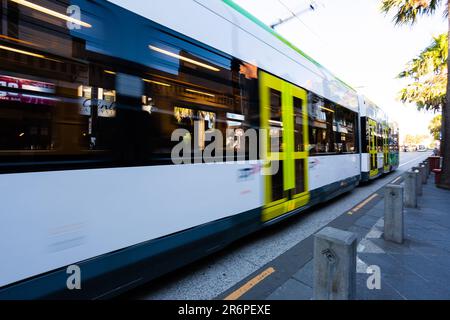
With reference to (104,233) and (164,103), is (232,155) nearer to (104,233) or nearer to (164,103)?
(164,103)

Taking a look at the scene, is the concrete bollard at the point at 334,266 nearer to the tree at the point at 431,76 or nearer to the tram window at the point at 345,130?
the tram window at the point at 345,130

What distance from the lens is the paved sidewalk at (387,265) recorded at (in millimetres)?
2889

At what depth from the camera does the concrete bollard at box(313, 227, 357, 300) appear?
211 centimetres

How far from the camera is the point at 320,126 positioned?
6043 millimetres

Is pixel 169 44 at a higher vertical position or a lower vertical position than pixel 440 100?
lower

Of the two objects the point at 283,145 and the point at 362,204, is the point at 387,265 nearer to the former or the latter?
the point at 283,145

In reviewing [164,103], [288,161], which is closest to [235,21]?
[164,103]

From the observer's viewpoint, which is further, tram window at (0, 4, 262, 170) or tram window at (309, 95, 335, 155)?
tram window at (309, 95, 335, 155)

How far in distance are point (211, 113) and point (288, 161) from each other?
206cm

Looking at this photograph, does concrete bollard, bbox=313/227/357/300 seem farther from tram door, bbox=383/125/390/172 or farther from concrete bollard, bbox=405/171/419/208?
tram door, bbox=383/125/390/172

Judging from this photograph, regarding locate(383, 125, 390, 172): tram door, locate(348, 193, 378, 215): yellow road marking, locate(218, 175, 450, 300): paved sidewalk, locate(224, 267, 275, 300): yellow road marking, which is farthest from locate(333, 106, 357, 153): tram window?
locate(383, 125, 390, 172): tram door

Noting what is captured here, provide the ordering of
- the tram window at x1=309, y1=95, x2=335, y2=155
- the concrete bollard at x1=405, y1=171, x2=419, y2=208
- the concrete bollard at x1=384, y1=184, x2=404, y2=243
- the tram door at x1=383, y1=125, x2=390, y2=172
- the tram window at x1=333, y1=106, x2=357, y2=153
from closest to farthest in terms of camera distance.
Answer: the concrete bollard at x1=384, y1=184, x2=404, y2=243
the tram window at x1=309, y1=95, x2=335, y2=155
the concrete bollard at x1=405, y1=171, x2=419, y2=208
the tram window at x1=333, y1=106, x2=357, y2=153
the tram door at x1=383, y1=125, x2=390, y2=172

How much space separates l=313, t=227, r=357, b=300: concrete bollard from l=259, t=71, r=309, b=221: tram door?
1.92 metres
